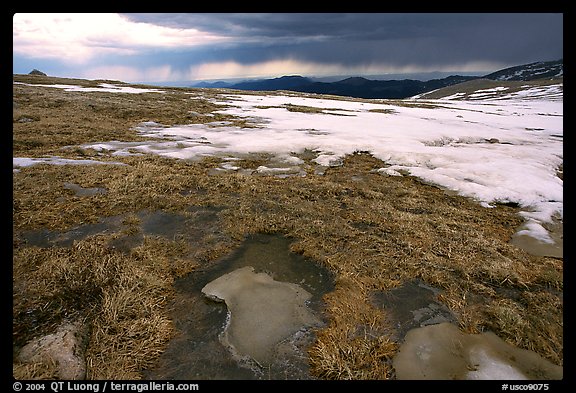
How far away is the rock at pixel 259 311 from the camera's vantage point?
6.39 metres

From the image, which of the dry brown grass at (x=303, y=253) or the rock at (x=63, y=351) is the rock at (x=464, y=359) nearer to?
the dry brown grass at (x=303, y=253)

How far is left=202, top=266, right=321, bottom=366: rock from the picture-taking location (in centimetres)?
639

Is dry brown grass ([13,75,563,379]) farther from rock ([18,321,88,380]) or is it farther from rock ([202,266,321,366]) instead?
rock ([202,266,321,366])

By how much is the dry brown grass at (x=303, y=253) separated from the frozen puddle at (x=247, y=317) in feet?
1.17

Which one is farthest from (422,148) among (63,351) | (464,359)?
(63,351)

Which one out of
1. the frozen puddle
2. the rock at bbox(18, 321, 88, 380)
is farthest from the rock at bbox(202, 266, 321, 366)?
the rock at bbox(18, 321, 88, 380)

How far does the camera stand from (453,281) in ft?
28.3

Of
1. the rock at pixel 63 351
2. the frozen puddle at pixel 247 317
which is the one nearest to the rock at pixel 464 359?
the frozen puddle at pixel 247 317

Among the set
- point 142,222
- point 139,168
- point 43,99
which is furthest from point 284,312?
point 43,99

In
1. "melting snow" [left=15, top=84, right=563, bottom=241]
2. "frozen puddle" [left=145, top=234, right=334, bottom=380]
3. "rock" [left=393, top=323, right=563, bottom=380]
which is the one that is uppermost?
"melting snow" [left=15, top=84, right=563, bottom=241]

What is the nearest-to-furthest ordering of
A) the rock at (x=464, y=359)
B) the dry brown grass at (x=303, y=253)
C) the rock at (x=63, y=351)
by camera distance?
the rock at (x=63, y=351) < the rock at (x=464, y=359) < the dry brown grass at (x=303, y=253)

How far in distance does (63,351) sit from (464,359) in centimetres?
806

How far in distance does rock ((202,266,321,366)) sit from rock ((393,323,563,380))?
84.3 inches

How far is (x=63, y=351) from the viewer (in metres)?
5.64
